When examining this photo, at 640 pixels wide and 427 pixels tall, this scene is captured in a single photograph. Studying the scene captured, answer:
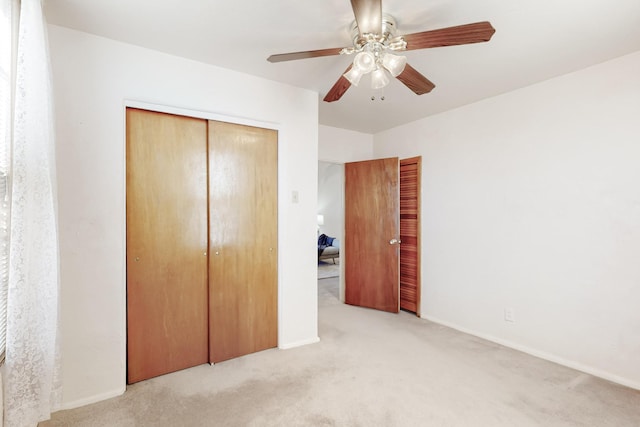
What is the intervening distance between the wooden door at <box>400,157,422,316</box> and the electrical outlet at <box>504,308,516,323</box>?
984 mm

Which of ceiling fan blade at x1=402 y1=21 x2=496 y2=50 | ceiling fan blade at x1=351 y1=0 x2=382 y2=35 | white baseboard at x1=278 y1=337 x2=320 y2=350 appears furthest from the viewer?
white baseboard at x1=278 y1=337 x2=320 y2=350

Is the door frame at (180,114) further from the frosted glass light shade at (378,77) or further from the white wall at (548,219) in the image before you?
the white wall at (548,219)

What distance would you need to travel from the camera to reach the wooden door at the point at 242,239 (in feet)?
7.91

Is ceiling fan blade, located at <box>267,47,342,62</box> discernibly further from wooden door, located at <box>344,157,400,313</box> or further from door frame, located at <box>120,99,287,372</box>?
wooden door, located at <box>344,157,400,313</box>

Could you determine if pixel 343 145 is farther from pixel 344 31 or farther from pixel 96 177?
pixel 96 177

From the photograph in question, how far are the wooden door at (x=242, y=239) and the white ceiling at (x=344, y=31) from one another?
0.62 meters

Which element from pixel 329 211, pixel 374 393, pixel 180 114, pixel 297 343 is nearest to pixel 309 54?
pixel 180 114

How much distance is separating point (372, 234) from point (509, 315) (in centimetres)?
169

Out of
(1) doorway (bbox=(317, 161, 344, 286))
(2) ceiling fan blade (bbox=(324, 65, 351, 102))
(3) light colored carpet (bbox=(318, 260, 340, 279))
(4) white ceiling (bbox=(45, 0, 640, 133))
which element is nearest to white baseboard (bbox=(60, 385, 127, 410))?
(4) white ceiling (bbox=(45, 0, 640, 133))

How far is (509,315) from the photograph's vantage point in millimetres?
Result: 2789

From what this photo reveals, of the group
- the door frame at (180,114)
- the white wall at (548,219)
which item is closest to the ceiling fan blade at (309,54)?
the door frame at (180,114)

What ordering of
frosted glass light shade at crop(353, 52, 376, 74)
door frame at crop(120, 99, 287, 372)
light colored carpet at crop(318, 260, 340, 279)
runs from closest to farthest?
frosted glass light shade at crop(353, 52, 376, 74), door frame at crop(120, 99, 287, 372), light colored carpet at crop(318, 260, 340, 279)

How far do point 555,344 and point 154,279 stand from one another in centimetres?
327

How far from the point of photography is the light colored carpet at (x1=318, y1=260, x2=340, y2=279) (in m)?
5.97
